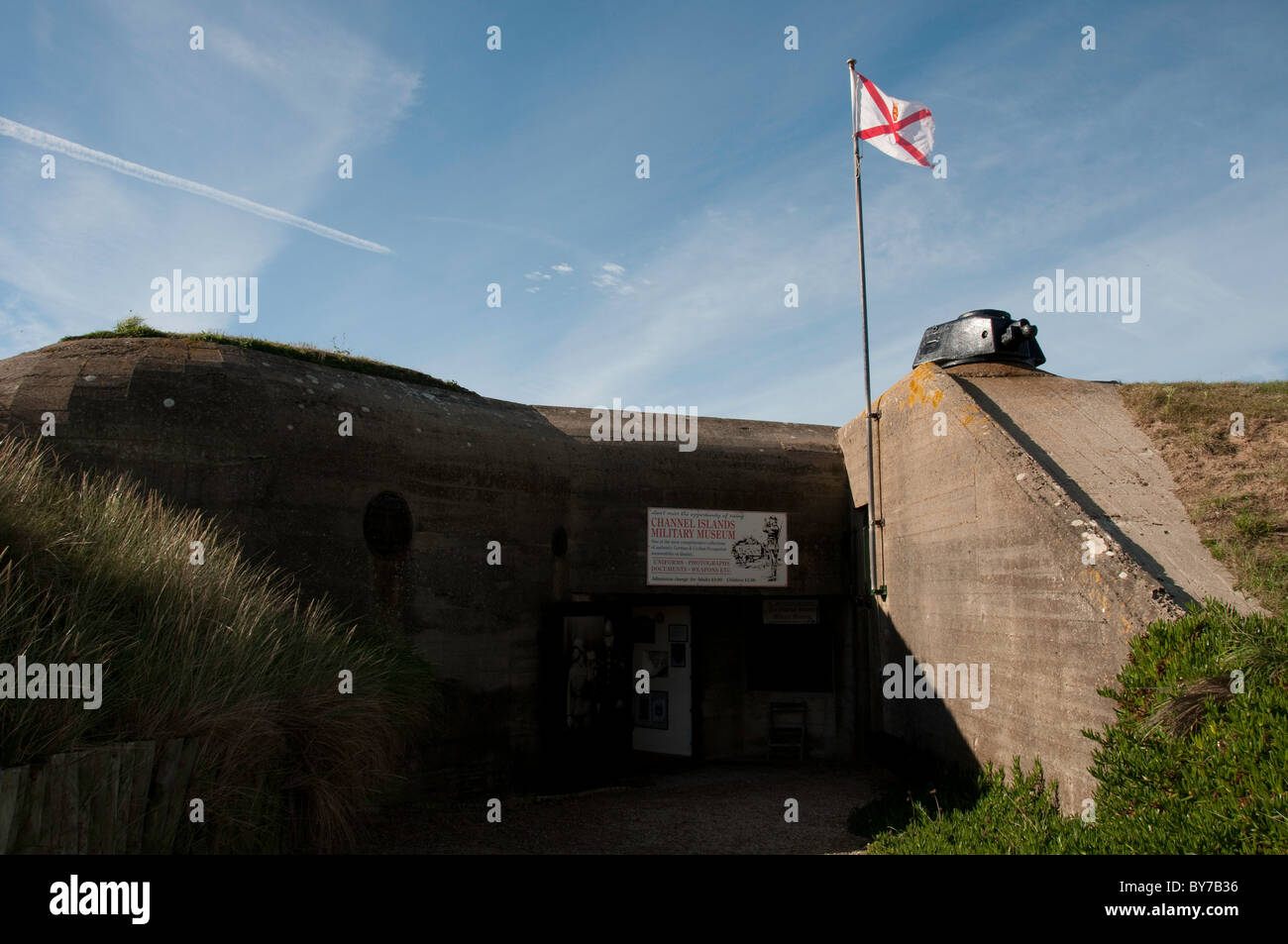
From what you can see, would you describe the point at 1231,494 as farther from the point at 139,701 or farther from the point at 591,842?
the point at 139,701

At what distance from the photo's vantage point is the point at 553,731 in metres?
10.1

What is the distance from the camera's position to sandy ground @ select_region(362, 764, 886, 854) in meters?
7.82

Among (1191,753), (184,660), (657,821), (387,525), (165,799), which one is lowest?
(657,821)

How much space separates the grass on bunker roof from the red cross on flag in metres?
6.35

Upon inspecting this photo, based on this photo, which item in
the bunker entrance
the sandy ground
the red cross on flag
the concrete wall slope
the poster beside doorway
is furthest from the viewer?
the poster beside doorway

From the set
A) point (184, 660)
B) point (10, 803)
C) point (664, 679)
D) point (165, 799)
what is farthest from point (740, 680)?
point (10, 803)

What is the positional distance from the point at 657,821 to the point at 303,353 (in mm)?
6520

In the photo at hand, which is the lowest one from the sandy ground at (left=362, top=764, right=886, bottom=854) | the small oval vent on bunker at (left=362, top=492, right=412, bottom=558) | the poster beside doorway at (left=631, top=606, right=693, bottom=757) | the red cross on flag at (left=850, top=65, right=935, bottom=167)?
the sandy ground at (left=362, top=764, right=886, bottom=854)

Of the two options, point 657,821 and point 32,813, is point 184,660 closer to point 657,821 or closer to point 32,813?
point 32,813

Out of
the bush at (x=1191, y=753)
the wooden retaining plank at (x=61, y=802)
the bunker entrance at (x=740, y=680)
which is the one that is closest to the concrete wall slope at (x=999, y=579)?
the bush at (x=1191, y=753)

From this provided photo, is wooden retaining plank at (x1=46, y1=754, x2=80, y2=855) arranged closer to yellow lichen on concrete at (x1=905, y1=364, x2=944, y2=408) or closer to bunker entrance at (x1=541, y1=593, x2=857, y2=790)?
bunker entrance at (x1=541, y1=593, x2=857, y2=790)

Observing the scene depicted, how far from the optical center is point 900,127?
36.1ft

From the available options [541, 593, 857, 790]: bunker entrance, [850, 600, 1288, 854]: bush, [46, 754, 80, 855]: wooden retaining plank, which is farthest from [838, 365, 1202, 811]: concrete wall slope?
[46, 754, 80, 855]: wooden retaining plank

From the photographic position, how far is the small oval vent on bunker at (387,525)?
9258 mm
